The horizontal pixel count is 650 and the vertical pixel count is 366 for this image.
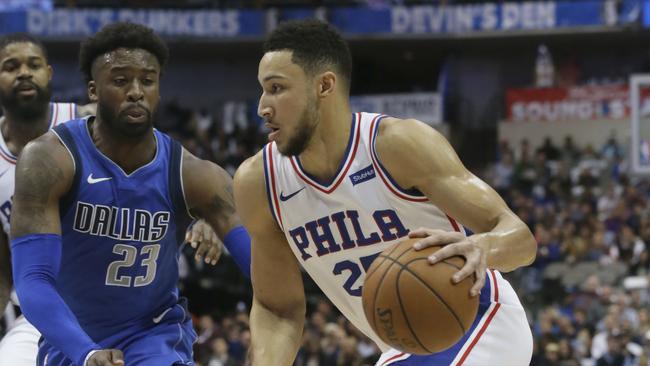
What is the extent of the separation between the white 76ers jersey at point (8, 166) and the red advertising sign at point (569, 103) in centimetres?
1654

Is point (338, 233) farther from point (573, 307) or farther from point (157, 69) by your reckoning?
point (573, 307)

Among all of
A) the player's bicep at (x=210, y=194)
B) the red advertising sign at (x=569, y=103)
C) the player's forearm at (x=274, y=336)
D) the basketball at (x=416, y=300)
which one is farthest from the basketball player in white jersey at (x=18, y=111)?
the red advertising sign at (x=569, y=103)

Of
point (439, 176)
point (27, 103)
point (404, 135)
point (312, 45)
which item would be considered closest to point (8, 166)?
point (27, 103)

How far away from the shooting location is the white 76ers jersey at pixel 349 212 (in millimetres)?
3910

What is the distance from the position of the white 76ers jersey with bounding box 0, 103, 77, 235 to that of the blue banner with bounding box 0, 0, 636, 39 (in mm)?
15589

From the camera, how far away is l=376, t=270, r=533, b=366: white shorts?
12.7ft

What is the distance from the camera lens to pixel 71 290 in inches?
173

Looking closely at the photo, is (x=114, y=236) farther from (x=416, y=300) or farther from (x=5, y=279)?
(x=416, y=300)

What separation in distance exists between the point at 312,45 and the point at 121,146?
3.16ft

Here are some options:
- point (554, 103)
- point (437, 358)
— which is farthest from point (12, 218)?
point (554, 103)

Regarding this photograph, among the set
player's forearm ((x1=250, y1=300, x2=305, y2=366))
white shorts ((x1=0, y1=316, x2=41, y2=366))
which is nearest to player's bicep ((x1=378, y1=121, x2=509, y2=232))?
player's forearm ((x1=250, y1=300, x2=305, y2=366))

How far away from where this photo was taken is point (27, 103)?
17.6ft

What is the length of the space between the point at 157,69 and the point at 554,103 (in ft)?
58.2

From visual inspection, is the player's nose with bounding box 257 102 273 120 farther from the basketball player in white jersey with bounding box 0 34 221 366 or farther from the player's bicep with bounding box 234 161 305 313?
the basketball player in white jersey with bounding box 0 34 221 366
